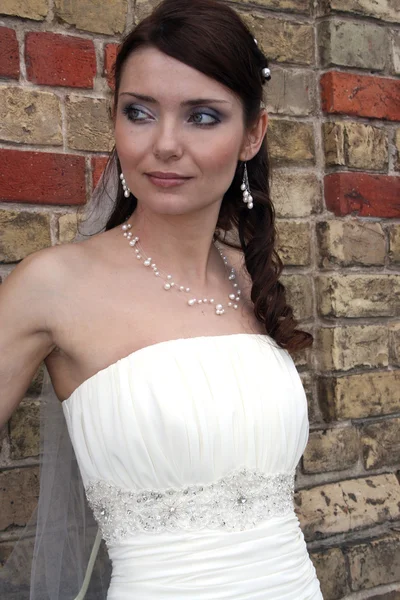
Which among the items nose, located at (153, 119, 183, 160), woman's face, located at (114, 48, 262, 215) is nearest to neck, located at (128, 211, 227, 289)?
woman's face, located at (114, 48, 262, 215)

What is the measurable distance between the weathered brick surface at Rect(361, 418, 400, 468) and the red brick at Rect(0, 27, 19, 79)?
159 cm

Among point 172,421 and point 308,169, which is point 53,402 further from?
point 308,169

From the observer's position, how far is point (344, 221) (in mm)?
2689

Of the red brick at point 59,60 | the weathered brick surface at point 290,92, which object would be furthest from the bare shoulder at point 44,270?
the weathered brick surface at point 290,92

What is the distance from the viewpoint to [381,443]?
2.78 meters

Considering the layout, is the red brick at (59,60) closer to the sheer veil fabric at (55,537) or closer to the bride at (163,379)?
the bride at (163,379)

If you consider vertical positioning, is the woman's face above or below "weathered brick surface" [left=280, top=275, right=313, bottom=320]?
above

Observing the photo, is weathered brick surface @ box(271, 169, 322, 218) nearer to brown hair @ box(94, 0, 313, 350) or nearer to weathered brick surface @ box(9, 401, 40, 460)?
brown hair @ box(94, 0, 313, 350)

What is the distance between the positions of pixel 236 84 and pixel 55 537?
1.14 metres

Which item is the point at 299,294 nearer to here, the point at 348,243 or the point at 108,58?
the point at 348,243

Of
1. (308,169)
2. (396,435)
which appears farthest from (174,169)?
(396,435)

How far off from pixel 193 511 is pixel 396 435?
1.26 m

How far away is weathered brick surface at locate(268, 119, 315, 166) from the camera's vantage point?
2631 mm

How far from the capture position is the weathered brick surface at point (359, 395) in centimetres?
267
